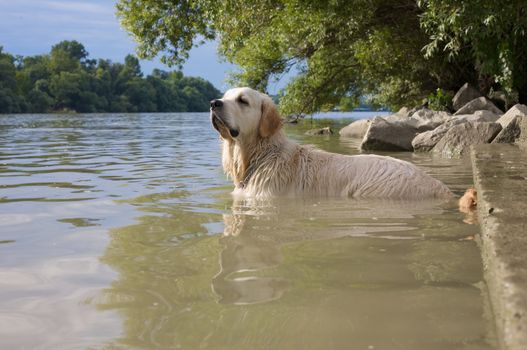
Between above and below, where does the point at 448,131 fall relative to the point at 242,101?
below

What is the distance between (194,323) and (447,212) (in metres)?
3.57

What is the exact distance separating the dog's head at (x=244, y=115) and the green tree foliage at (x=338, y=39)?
6.59 m

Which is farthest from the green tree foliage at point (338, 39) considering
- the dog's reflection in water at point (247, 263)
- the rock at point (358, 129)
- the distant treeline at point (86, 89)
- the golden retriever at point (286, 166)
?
the distant treeline at point (86, 89)

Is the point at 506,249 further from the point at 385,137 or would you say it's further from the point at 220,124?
the point at 385,137

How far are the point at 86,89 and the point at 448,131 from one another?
5018 inches

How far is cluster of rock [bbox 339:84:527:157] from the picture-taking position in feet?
38.7

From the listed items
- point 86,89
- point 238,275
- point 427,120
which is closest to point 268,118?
point 238,275

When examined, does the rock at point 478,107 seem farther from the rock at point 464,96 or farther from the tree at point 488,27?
the rock at point 464,96

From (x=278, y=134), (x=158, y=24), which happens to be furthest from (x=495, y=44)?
(x=158, y=24)

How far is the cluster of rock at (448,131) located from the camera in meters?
11.8

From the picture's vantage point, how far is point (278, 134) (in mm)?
7043

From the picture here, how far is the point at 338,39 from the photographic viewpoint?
18.2 m

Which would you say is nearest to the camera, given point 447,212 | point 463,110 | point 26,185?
point 447,212

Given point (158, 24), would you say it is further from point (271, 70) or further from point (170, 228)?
point (170, 228)
